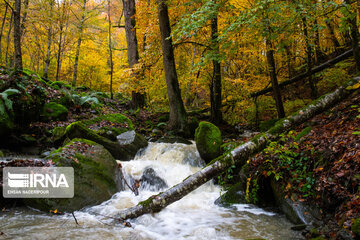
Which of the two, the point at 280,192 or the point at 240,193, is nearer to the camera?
the point at 280,192

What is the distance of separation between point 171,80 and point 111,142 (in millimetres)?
4067

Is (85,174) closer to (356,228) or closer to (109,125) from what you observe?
(109,125)

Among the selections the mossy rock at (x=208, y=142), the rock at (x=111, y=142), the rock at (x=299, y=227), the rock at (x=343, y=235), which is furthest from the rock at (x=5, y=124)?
the rock at (x=343, y=235)

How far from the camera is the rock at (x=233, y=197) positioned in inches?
195

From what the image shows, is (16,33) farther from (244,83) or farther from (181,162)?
(244,83)

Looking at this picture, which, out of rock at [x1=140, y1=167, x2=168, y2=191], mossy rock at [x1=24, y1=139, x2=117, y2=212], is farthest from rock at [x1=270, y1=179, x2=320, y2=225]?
mossy rock at [x1=24, y1=139, x2=117, y2=212]

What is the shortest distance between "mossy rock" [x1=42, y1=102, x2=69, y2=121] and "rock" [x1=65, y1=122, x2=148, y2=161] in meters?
1.91

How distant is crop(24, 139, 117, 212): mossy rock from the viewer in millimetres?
4430

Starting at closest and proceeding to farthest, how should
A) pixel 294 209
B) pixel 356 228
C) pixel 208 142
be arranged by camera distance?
pixel 356 228
pixel 294 209
pixel 208 142

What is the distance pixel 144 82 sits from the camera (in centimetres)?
1051

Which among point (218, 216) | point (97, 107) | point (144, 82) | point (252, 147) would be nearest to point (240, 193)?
point (218, 216)

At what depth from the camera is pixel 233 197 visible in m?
5.04

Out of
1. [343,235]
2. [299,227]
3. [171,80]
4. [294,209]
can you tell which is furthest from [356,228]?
[171,80]

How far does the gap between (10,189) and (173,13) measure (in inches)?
415
